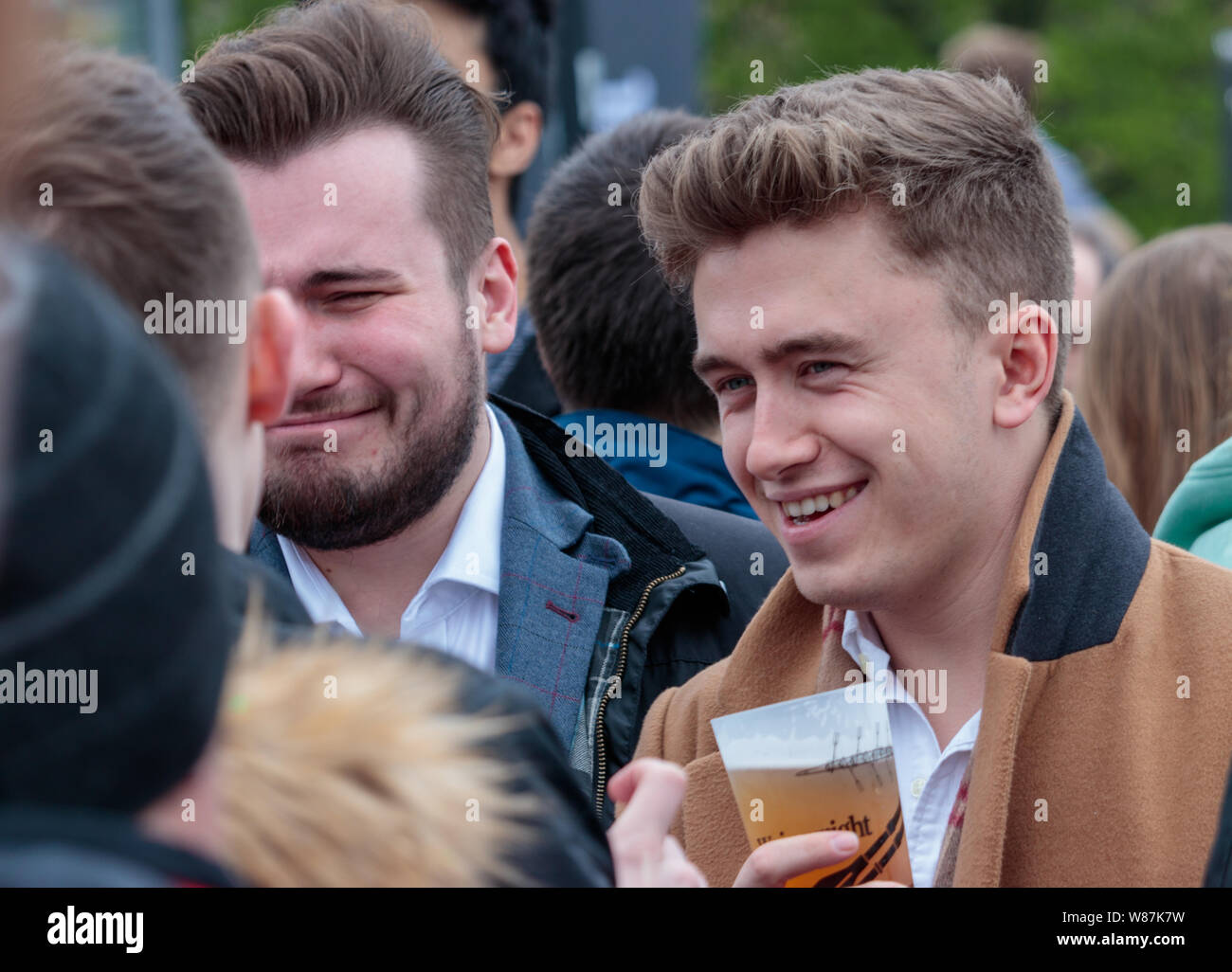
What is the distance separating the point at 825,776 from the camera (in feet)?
7.11

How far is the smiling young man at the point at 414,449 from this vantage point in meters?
2.96

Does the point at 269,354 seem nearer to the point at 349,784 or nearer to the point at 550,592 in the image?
the point at 349,784

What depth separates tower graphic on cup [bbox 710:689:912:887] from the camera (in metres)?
2.14

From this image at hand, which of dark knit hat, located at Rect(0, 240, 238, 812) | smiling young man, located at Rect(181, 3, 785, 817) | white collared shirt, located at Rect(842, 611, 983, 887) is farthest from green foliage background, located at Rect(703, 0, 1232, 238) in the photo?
dark knit hat, located at Rect(0, 240, 238, 812)

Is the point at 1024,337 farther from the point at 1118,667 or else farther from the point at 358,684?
the point at 358,684

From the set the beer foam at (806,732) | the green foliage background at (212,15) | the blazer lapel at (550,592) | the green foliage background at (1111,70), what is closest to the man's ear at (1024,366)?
the beer foam at (806,732)

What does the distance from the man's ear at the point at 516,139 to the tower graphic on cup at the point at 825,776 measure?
8.61 feet

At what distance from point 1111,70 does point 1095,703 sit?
54.2 ft

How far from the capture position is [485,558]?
306 cm

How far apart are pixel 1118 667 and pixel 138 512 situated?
1697 millimetres

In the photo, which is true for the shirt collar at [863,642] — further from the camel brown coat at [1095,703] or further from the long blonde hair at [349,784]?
the long blonde hair at [349,784]

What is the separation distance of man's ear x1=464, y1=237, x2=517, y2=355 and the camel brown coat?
1.22 meters

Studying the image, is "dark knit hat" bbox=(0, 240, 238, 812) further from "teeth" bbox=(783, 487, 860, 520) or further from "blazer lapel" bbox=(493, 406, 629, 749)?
"blazer lapel" bbox=(493, 406, 629, 749)
